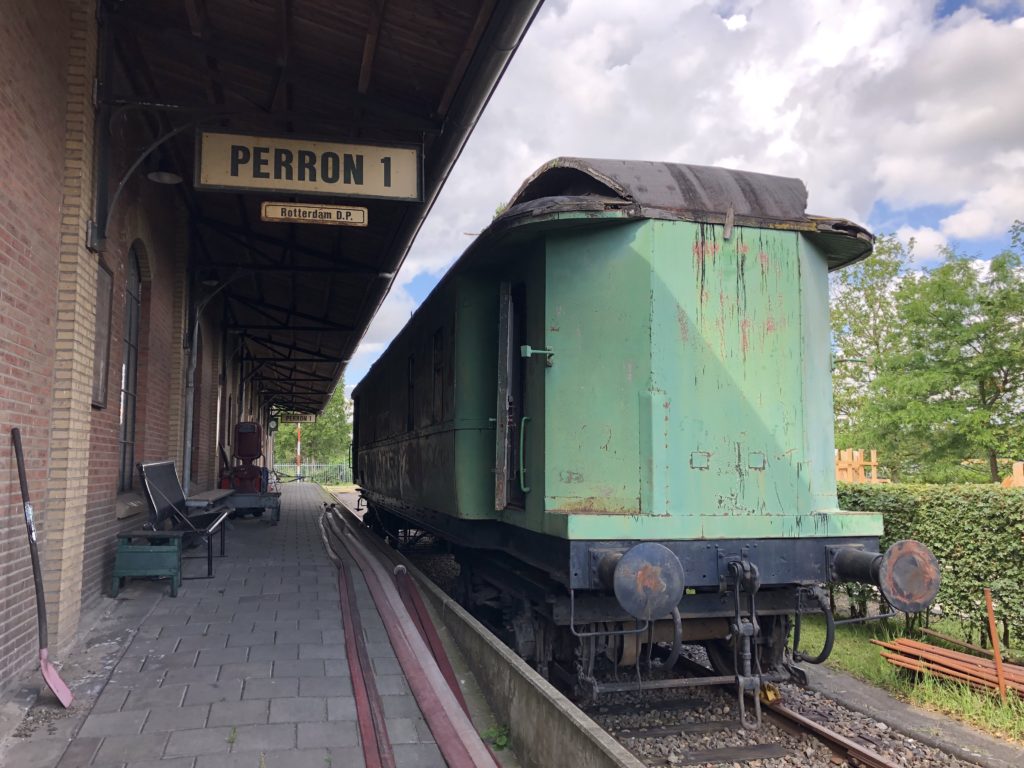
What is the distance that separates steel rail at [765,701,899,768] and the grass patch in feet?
4.01

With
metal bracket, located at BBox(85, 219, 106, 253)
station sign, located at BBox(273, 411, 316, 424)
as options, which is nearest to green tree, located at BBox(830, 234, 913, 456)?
metal bracket, located at BBox(85, 219, 106, 253)

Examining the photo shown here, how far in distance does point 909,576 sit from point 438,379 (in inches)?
167

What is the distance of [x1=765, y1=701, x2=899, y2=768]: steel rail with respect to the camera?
4.28 m

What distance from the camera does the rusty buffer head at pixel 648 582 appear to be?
402 cm

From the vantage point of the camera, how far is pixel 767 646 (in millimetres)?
5078

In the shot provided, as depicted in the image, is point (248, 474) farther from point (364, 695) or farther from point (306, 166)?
point (364, 695)

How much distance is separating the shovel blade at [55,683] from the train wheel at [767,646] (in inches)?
153

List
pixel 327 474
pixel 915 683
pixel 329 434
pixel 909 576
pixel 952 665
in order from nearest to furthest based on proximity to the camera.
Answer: pixel 909 576 → pixel 952 665 → pixel 915 683 → pixel 327 474 → pixel 329 434

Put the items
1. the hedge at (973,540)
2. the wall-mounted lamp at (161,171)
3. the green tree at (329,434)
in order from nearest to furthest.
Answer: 1. the hedge at (973,540)
2. the wall-mounted lamp at (161,171)
3. the green tree at (329,434)

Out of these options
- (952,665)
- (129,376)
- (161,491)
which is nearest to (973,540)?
(952,665)

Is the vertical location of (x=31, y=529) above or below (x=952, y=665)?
above

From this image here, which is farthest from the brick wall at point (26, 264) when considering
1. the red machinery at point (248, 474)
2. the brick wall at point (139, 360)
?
the red machinery at point (248, 474)

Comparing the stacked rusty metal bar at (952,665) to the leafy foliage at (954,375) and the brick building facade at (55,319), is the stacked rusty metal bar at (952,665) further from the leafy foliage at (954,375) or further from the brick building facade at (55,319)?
the leafy foliage at (954,375)

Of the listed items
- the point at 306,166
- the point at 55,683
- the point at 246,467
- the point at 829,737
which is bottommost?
the point at 829,737
